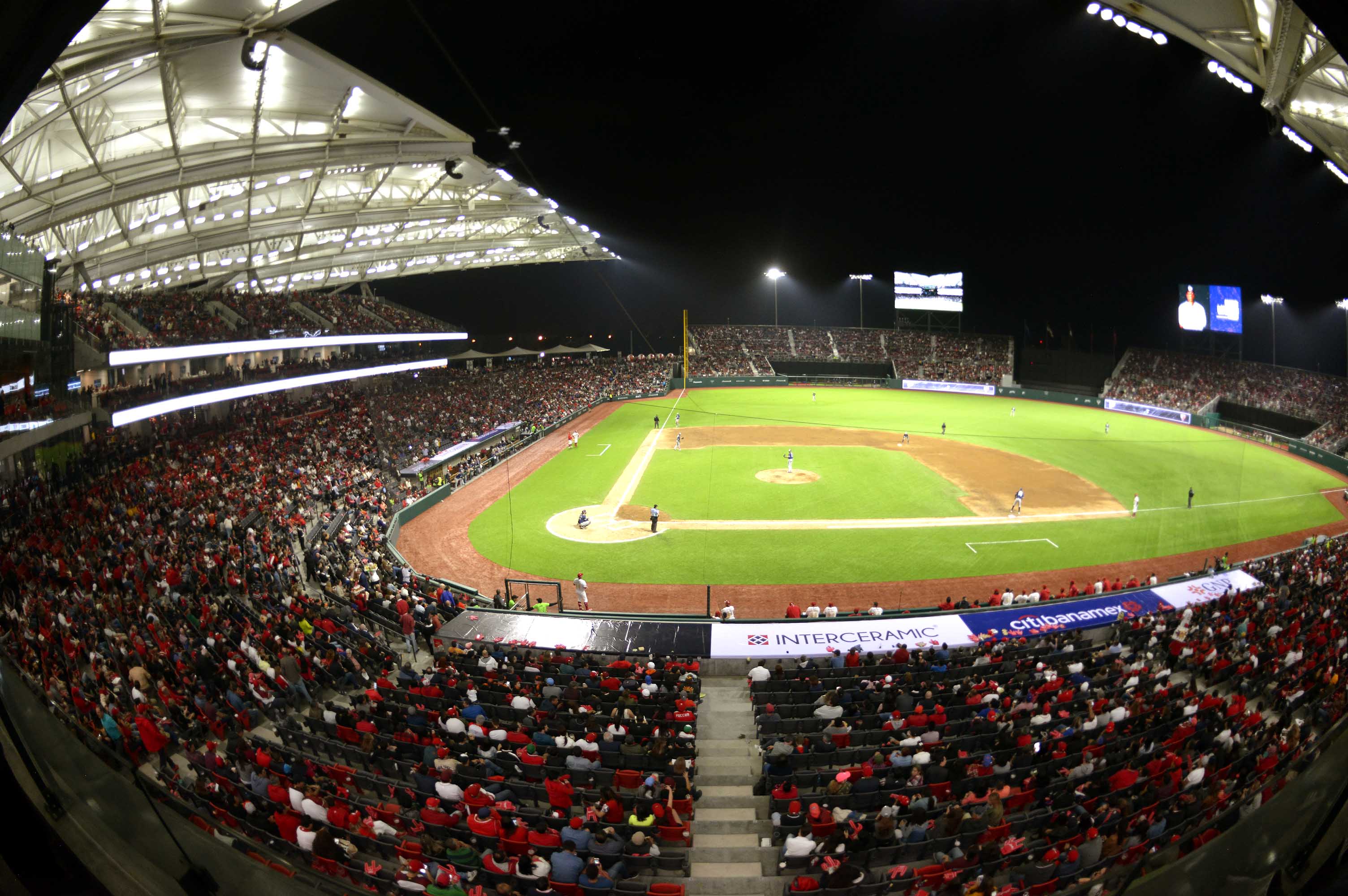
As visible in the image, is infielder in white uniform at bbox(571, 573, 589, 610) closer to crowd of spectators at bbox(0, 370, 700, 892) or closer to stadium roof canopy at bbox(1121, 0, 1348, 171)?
crowd of spectators at bbox(0, 370, 700, 892)

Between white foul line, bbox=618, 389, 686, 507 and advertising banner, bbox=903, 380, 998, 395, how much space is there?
108 ft

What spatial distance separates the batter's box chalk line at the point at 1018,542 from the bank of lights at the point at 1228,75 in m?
15.7

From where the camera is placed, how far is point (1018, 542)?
26266 mm

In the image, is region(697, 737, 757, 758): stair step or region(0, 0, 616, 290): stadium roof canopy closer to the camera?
region(697, 737, 757, 758): stair step

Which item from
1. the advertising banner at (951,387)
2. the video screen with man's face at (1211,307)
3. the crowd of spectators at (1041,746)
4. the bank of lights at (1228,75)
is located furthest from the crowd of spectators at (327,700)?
the advertising banner at (951,387)

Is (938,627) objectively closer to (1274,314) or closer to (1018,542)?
(1018,542)

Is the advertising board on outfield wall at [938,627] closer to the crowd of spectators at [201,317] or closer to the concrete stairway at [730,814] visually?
the concrete stairway at [730,814]

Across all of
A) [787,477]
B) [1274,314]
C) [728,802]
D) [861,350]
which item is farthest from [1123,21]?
[861,350]

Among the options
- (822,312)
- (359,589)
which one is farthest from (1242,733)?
(822,312)

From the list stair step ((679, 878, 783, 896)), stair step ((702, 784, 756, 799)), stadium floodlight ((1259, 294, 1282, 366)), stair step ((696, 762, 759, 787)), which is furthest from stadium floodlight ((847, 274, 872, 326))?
stair step ((679, 878, 783, 896))

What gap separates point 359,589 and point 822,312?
236ft

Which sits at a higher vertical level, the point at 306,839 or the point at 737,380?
the point at 737,380

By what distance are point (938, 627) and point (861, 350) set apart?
67.7 m

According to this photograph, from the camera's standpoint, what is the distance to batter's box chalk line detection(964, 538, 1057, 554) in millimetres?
25984
